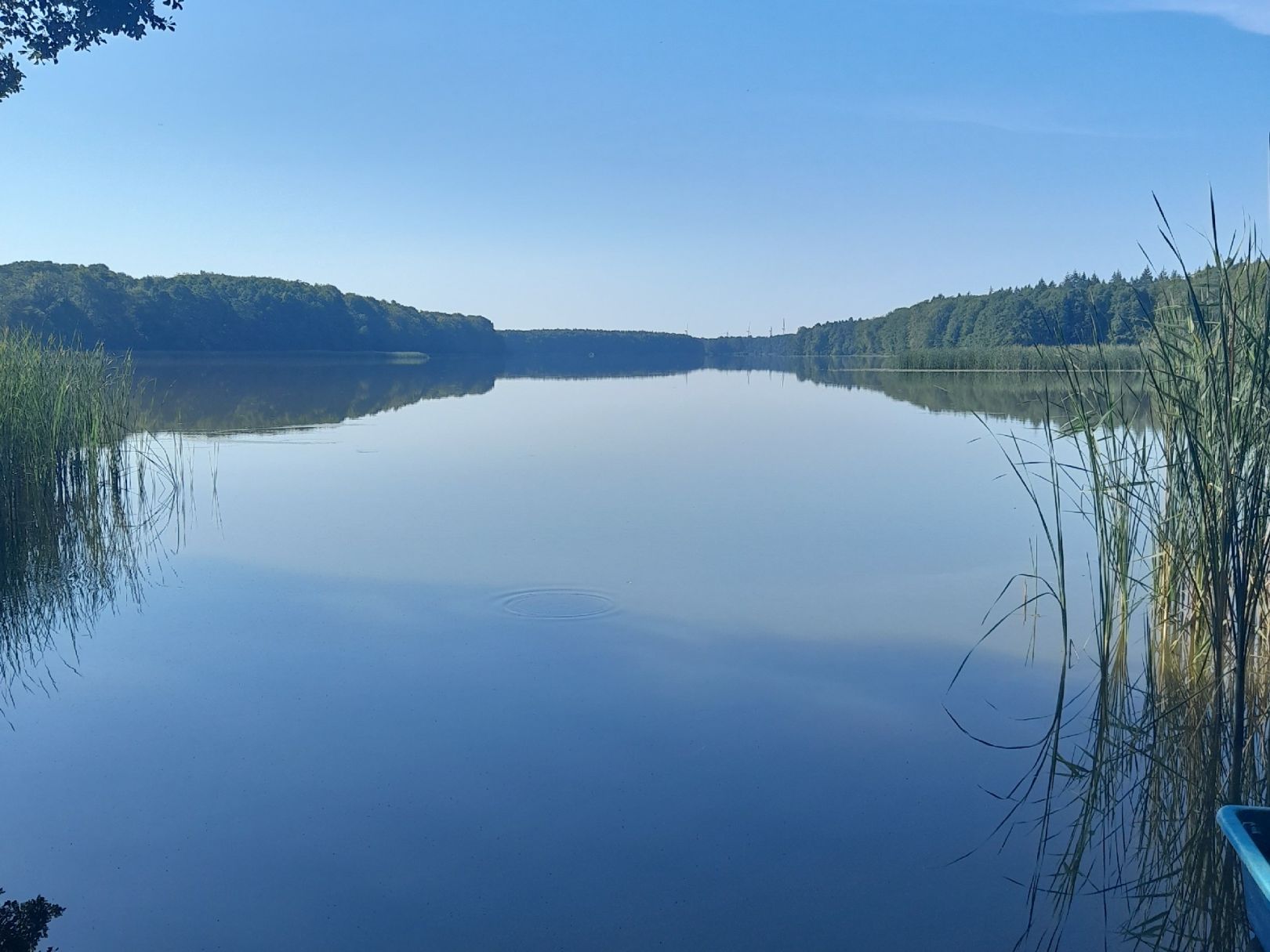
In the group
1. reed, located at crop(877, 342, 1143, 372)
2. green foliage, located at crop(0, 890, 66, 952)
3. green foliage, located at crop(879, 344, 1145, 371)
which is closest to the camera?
green foliage, located at crop(0, 890, 66, 952)

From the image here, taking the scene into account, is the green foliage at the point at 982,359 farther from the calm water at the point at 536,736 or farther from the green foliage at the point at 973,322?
the calm water at the point at 536,736

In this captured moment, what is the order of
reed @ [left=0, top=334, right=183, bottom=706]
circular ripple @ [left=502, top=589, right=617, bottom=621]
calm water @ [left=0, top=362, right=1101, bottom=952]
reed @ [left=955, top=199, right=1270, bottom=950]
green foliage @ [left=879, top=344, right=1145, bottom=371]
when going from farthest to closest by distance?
green foliage @ [left=879, top=344, right=1145, bottom=371]
reed @ [left=0, top=334, right=183, bottom=706]
circular ripple @ [left=502, top=589, right=617, bottom=621]
reed @ [left=955, top=199, right=1270, bottom=950]
calm water @ [left=0, top=362, right=1101, bottom=952]

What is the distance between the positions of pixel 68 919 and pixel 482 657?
176 cm

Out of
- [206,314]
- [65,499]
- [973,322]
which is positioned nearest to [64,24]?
[65,499]

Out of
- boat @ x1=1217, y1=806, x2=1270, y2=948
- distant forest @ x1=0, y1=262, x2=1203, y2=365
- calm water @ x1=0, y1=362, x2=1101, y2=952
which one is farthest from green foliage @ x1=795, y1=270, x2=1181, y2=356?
boat @ x1=1217, y1=806, x2=1270, y2=948

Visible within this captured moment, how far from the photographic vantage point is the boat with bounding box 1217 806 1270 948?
66.5 inches

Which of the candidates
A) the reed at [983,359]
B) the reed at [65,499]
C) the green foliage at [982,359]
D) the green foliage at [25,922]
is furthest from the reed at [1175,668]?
the green foliage at [982,359]

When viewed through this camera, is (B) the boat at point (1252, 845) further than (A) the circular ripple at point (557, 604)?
No

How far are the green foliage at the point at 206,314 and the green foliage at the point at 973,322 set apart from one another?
995 inches

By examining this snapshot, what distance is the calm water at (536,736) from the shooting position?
7.00ft

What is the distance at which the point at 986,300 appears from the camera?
5200 cm

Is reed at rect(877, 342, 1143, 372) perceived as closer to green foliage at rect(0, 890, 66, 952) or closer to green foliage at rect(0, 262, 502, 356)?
green foliage at rect(0, 890, 66, 952)

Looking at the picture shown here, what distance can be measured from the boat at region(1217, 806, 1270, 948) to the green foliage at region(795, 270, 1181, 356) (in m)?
24.1

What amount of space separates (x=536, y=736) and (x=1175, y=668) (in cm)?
220
